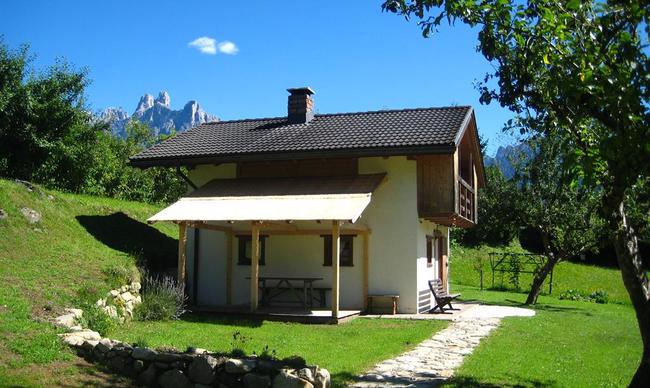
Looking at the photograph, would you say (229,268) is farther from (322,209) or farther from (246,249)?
(322,209)

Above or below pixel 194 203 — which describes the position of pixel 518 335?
below

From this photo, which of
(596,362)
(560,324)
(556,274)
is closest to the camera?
(596,362)

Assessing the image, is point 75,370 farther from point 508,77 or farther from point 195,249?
point 195,249

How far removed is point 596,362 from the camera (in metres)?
9.88

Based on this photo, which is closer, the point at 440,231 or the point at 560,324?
the point at 560,324

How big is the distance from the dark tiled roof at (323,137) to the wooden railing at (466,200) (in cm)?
207

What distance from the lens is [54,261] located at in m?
13.5

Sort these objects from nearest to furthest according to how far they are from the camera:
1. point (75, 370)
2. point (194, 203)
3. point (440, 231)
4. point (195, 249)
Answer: point (75, 370) < point (194, 203) < point (195, 249) < point (440, 231)

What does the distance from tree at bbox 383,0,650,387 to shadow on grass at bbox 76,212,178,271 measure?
1129 cm

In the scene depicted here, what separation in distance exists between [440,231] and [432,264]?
71.4 inches

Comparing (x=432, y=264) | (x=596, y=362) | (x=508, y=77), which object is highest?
(x=508, y=77)

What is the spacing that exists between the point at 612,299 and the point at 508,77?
2030 centimetres

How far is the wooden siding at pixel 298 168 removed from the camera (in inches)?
677

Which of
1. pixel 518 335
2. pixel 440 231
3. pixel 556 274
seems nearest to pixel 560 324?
pixel 518 335
